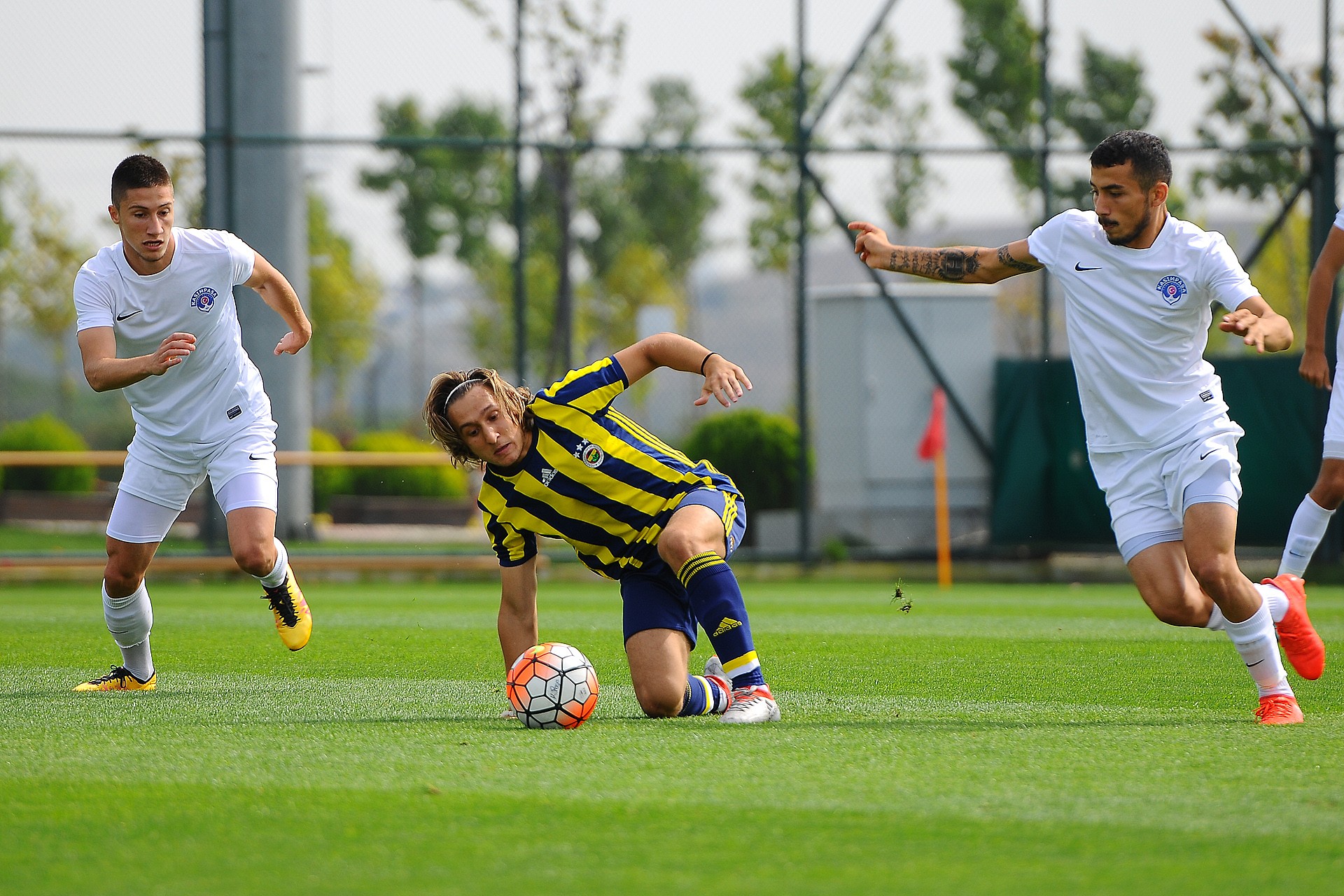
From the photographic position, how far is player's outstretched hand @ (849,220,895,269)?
5.71 meters

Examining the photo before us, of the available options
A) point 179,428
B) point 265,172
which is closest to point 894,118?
point 265,172

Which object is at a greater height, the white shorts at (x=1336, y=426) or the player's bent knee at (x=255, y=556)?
the white shorts at (x=1336, y=426)

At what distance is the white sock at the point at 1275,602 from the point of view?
543 centimetres

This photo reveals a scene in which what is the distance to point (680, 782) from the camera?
3.97m

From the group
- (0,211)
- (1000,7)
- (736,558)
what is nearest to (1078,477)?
(736,558)

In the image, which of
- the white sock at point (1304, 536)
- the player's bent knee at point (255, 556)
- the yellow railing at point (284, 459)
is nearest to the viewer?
the player's bent knee at point (255, 556)

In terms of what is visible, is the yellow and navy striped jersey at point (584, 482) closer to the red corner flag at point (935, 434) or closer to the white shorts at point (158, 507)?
the white shorts at point (158, 507)

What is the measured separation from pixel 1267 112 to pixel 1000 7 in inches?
224

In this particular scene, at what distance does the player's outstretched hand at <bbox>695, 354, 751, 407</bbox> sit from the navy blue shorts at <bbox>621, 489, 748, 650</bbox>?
489 mm

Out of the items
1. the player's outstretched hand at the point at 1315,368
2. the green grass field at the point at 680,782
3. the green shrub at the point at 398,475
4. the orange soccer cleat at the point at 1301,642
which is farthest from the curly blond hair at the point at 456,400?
the green shrub at the point at 398,475

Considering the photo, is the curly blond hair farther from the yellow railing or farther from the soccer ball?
the yellow railing

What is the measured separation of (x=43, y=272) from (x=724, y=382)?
75.8ft

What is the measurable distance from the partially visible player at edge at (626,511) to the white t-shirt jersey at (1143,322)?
4.50ft

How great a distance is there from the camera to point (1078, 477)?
13.9 m
